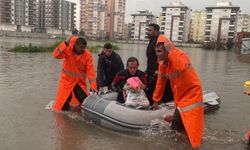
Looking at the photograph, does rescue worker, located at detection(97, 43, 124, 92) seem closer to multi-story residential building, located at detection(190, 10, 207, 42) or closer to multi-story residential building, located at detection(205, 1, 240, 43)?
multi-story residential building, located at detection(205, 1, 240, 43)

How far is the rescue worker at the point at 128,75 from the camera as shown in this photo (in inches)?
Answer: 197

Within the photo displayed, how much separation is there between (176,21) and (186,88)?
3079 inches

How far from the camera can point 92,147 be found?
13.6 ft

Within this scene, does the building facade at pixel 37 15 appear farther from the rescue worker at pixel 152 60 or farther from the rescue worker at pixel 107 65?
the rescue worker at pixel 152 60

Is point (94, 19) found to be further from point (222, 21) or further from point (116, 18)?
point (222, 21)

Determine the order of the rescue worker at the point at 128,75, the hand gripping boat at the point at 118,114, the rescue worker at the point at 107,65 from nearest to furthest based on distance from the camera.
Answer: the hand gripping boat at the point at 118,114 < the rescue worker at the point at 128,75 < the rescue worker at the point at 107,65

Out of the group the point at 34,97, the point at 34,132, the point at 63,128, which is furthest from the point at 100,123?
the point at 34,97

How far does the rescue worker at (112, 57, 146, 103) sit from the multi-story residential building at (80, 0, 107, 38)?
86782 mm

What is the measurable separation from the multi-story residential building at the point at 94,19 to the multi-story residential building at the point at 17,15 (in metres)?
16.3

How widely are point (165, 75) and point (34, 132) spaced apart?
225cm

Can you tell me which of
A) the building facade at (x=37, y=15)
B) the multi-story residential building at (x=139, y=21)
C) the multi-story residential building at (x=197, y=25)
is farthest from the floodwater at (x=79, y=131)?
the multi-story residential building at (x=197, y=25)

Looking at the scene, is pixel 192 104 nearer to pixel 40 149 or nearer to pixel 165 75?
pixel 165 75

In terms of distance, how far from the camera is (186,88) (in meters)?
3.71

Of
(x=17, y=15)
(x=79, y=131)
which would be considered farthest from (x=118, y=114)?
(x=17, y=15)
